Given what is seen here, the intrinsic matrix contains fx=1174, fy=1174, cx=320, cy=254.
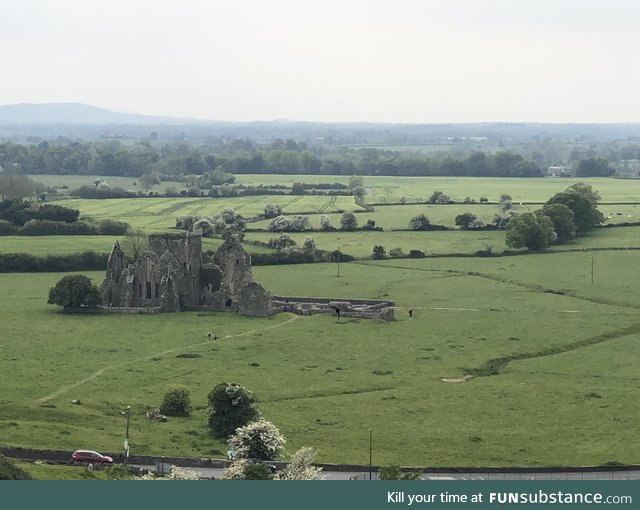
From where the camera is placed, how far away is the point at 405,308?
360 feet

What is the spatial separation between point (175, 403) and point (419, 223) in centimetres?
10120

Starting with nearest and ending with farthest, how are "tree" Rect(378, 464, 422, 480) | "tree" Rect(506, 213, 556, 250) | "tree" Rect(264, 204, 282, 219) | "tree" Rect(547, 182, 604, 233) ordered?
"tree" Rect(378, 464, 422, 480) < "tree" Rect(506, 213, 556, 250) < "tree" Rect(547, 182, 604, 233) < "tree" Rect(264, 204, 282, 219)

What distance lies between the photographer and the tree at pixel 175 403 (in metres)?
70.9

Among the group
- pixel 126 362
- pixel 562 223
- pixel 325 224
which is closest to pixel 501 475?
pixel 126 362

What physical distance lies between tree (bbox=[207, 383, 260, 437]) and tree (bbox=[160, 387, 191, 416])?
3.03m

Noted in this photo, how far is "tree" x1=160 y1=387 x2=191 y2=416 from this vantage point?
70.9m

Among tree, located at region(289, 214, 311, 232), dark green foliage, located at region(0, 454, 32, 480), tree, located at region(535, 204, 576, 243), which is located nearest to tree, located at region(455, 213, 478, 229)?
tree, located at region(535, 204, 576, 243)

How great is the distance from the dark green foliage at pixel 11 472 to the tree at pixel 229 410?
1663 centimetres

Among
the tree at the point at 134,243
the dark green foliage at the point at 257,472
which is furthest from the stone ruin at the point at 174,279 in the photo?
the dark green foliage at the point at 257,472

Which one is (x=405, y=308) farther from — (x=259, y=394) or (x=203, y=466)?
(x=203, y=466)

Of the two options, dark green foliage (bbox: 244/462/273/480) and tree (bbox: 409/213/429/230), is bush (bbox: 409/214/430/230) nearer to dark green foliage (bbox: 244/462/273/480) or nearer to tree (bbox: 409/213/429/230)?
tree (bbox: 409/213/429/230)

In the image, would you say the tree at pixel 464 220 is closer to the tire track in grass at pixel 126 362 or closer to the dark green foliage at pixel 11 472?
the tire track in grass at pixel 126 362

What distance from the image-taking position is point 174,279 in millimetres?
108500

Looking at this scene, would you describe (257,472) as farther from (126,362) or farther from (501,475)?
(126,362)
